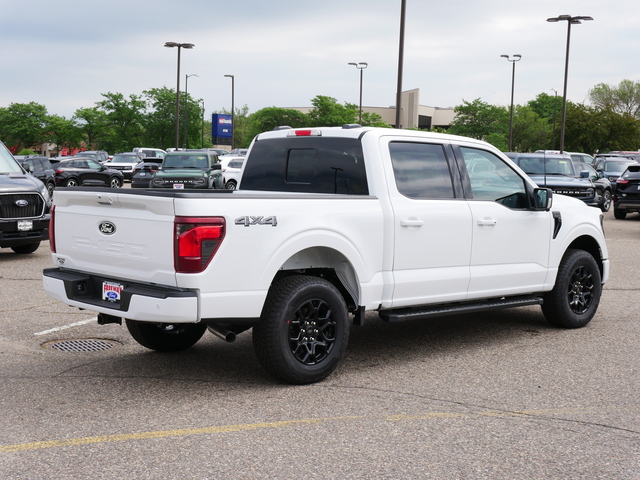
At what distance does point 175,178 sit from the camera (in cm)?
2745

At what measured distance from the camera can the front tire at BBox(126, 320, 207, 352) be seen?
265 inches

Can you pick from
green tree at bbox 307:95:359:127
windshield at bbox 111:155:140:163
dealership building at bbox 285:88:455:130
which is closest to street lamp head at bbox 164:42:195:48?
windshield at bbox 111:155:140:163

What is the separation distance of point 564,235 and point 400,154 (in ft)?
7.19

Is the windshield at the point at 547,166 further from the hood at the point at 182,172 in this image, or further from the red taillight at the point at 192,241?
the red taillight at the point at 192,241

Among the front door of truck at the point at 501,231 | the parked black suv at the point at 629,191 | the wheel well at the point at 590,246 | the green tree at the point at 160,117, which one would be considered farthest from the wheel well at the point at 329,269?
the green tree at the point at 160,117

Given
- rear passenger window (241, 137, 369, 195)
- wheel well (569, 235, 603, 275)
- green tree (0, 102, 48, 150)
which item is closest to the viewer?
rear passenger window (241, 137, 369, 195)

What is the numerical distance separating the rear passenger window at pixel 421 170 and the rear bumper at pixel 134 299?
210 cm

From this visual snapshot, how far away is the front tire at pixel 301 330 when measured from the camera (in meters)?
5.61

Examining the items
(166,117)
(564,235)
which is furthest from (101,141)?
(564,235)

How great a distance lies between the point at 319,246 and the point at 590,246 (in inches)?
148

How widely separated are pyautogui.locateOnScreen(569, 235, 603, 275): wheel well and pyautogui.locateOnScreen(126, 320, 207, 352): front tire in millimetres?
3940

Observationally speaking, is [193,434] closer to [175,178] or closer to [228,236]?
[228,236]

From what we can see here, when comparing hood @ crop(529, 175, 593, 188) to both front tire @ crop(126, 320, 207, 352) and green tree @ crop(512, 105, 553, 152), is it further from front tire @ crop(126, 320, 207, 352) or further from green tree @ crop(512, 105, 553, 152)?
green tree @ crop(512, 105, 553, 152)

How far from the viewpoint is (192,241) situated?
521 centimetres
